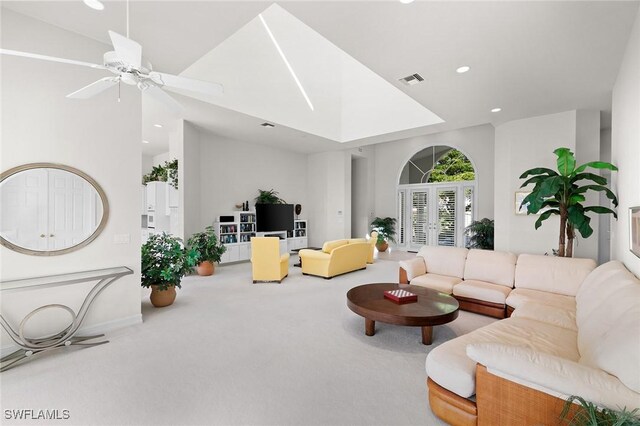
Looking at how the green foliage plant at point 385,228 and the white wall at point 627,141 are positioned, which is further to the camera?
the green foliage plant at point 385,228

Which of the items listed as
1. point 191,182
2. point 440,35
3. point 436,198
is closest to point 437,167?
point 436,198

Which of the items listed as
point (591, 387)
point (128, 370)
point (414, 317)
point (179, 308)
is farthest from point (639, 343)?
point (179, 308)

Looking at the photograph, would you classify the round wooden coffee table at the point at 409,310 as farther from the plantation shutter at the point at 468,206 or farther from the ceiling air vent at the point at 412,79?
the plantation shutter at the point at 468,206

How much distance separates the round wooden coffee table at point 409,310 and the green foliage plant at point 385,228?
5926mm

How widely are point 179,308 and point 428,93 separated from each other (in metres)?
5.02

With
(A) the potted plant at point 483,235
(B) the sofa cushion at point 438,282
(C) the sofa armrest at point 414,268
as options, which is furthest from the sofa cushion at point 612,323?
(A) the potted plant at point 483,235

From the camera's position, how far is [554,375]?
155 centimetres

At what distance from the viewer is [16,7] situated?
2850 millimetres

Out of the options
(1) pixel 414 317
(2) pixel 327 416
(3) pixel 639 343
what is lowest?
(2) pixel 327 416

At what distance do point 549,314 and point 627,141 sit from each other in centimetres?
199

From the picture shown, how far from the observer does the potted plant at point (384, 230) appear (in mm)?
9609

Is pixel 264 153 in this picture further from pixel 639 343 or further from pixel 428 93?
pixel 639 343

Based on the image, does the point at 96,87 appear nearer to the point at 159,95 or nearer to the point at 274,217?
the point at 159,95

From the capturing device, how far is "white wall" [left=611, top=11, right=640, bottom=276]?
2648mm
